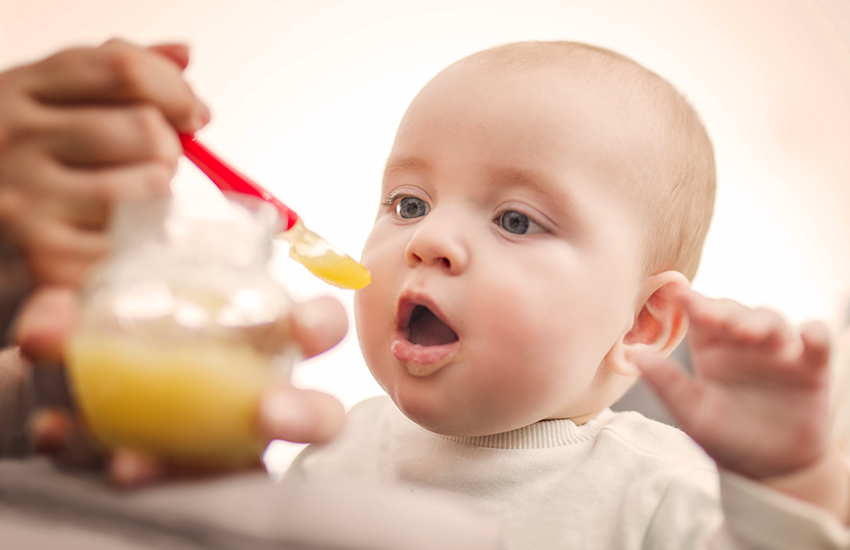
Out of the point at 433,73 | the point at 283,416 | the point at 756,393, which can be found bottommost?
the point at 283,416

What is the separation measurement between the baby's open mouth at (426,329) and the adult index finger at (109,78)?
43 cm

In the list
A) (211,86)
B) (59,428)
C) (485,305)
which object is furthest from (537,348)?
(211,86)

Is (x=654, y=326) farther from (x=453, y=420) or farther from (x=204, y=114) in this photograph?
(x=204, y=114)

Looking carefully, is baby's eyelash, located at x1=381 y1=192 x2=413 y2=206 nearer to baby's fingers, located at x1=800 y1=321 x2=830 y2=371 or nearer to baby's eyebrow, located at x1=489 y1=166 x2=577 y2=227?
baby's eyebrow, located at x1=489 y1=166 x2=577 y2=227

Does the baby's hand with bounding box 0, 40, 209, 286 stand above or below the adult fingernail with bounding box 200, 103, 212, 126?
below

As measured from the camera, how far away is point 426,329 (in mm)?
851

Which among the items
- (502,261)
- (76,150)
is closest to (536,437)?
(502,261)

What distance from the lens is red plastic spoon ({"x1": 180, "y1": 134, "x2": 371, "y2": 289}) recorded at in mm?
596

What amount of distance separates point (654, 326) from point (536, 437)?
24 cm

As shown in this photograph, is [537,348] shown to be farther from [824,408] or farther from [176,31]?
[176,31]

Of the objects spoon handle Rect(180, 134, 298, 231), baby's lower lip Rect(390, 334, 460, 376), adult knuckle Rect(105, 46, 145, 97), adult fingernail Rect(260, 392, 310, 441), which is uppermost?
spoon handle Rect(180, 134, 298, 231)

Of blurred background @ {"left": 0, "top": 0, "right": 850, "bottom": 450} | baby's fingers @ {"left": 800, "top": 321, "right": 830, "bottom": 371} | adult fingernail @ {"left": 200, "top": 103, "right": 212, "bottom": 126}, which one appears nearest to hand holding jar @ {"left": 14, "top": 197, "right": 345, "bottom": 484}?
adult fingernail @ {"left": 200, "top": 103, "right": 212, "bottom": 126}

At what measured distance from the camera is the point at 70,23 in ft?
9.09

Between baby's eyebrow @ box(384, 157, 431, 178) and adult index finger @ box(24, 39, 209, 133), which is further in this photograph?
baby's eyebrow @ box(384, 157, 431, 178)
